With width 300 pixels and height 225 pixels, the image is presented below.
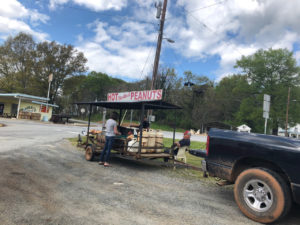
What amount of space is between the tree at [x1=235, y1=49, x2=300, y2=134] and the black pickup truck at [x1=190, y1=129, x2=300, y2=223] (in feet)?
126

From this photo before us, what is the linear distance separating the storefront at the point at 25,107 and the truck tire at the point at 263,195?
3409 centimetres

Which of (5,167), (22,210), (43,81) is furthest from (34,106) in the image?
(22,210)

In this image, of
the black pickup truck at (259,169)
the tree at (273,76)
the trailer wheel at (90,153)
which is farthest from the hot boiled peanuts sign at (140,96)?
the tree at (273,76)

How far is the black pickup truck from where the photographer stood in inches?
136

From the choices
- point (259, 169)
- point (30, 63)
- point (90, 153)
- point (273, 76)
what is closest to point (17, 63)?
point (30, 63)

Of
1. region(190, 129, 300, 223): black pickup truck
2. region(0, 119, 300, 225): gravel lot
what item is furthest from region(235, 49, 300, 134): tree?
region(190, 129, 300, 223): black pickup truck

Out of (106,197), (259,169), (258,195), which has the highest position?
(259,169)

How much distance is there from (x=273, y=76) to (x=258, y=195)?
137 ft

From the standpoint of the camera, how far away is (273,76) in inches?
1559

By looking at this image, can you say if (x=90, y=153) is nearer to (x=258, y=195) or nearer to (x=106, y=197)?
(x=106, y=197)

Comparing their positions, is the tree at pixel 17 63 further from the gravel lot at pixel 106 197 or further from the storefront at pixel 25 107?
the gravel lot at pixel 106 197

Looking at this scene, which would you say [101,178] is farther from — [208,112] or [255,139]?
[208,112]

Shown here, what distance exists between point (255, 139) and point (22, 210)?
3981 mm

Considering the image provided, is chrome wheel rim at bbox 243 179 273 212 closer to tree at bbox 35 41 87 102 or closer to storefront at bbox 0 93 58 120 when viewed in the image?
storefront at bbox 0 93 58 120
